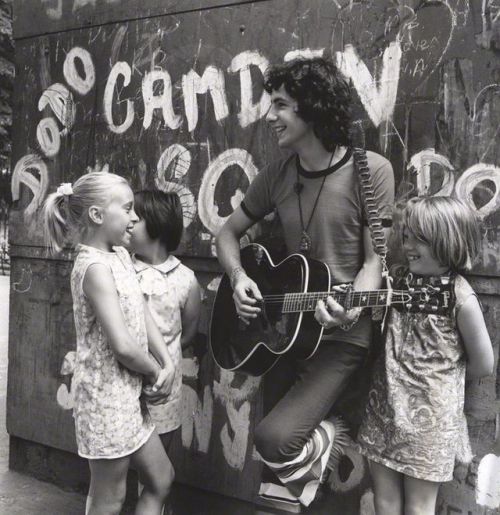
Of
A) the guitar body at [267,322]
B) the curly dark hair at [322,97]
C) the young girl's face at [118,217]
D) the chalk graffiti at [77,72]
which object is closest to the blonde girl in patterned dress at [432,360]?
the guitar body at [267,322]

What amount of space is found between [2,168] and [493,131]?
46.3 ft

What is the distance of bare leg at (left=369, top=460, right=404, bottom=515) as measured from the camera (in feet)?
8.40

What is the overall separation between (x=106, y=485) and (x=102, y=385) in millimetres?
391

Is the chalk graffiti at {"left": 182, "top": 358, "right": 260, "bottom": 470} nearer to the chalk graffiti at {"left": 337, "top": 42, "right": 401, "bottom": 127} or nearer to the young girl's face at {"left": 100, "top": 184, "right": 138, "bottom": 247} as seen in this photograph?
the young girl's face at {"left": 100, "top": 184, "right": 138, "bottom": 247}

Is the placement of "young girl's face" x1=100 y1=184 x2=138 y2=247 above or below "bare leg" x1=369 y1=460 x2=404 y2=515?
above

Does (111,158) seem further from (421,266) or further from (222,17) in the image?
(421,266)

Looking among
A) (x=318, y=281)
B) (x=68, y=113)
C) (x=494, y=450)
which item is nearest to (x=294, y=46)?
(x=318, y=281)

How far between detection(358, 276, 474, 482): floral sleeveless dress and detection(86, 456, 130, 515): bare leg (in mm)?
991

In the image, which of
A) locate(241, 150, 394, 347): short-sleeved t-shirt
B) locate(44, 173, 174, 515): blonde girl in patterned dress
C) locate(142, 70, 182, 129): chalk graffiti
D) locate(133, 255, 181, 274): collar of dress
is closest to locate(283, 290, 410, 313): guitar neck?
locate(241, 150, 394, 347): short-sleeved t-shirt

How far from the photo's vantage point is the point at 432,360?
245cm

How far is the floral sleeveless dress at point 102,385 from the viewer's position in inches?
97.7

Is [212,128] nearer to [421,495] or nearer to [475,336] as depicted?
[475,336]

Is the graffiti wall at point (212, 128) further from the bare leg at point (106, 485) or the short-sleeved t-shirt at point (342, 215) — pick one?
the bare leg at point (106, 485)

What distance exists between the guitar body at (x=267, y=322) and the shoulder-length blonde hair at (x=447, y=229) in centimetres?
39
